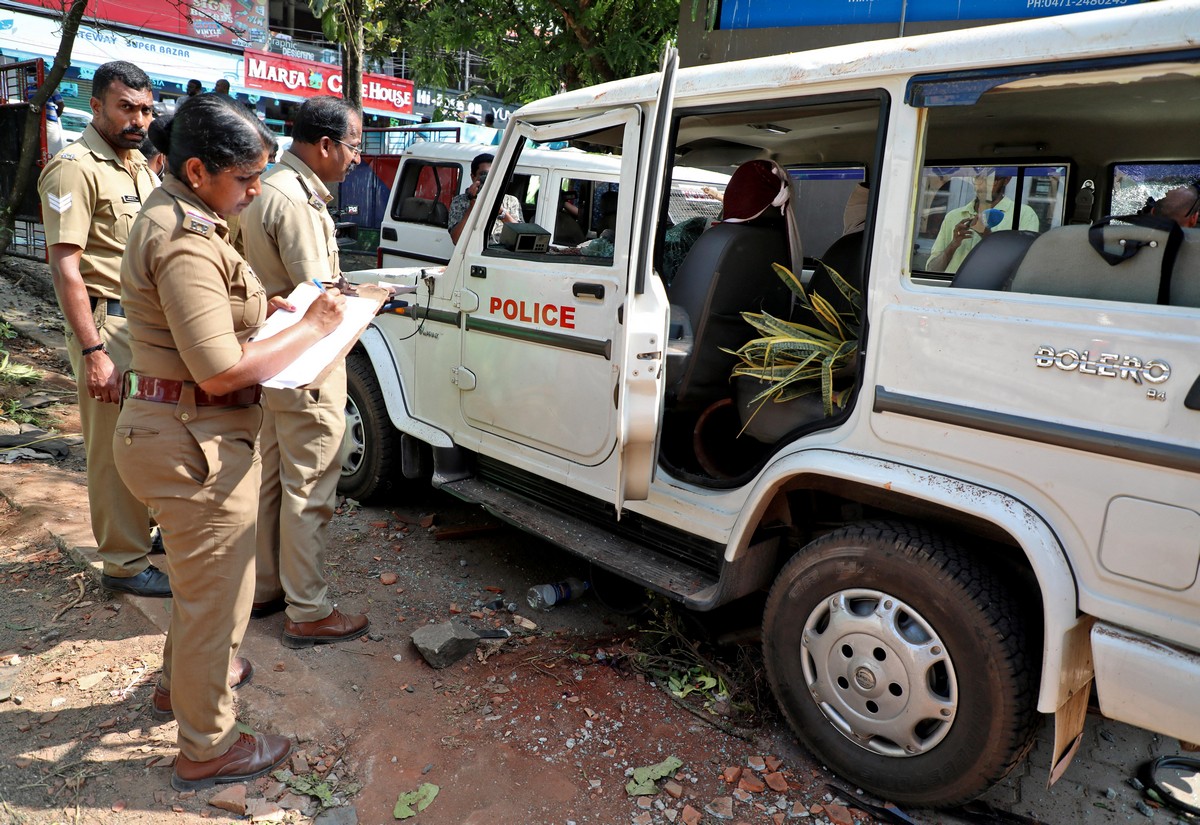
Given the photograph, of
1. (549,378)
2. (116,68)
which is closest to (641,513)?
(549,378)

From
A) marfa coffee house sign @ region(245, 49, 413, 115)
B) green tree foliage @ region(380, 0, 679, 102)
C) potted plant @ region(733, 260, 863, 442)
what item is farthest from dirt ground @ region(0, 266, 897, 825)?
marfa coffee house sign @ region(245, 49, 413, 115)

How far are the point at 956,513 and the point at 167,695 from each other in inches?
99.2

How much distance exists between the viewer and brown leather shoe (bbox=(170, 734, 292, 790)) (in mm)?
2504

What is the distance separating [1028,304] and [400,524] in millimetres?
3303

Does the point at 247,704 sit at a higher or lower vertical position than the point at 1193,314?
lower

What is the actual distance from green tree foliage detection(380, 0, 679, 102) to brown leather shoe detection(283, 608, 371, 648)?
5081mm

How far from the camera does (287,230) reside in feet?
10.0

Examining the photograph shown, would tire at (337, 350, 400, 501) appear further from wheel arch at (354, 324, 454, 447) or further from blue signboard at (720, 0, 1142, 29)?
blue signboard at (720, 0, 1142, 29)

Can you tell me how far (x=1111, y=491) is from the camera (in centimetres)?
205

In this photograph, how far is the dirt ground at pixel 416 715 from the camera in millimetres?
2543

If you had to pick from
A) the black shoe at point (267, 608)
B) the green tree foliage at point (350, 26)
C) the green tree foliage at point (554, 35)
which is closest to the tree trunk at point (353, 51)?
the green tree foliage at point (350, 26)

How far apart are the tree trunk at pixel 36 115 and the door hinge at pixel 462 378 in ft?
17.4

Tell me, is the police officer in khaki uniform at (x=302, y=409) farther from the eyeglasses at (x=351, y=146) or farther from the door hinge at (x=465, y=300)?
the door hinge at (x=465, y=300)

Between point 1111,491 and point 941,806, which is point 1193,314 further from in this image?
point 941,806
